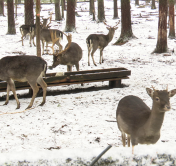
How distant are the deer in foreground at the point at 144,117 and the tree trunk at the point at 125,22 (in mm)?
11119

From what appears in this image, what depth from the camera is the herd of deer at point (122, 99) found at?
3.75 metres

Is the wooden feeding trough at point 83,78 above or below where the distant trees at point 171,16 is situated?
below

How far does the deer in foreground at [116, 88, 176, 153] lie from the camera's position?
370cm

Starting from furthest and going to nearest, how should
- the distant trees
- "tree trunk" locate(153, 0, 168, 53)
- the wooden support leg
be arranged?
the distant trees < "tree trunk" locate(153, 0, 168, 53) < the wooden support leg

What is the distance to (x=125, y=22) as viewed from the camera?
15219mm

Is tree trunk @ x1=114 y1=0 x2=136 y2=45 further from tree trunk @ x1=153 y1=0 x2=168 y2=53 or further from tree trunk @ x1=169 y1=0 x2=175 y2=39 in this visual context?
tree trunk @ x1=153 y1=0 x2=168 y2=53

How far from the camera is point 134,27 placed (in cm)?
2069

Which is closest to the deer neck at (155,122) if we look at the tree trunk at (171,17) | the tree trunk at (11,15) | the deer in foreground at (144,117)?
the deer in foreground at (144,117)

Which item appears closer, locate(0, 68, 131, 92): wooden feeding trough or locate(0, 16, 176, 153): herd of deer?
locate(0, 16, 176, 153): herd of deer

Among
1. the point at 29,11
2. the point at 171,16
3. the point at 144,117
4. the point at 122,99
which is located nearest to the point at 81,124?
the point at 122,99

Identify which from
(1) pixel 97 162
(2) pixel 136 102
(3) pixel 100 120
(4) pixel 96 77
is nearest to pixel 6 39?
(4) pixel 96 77

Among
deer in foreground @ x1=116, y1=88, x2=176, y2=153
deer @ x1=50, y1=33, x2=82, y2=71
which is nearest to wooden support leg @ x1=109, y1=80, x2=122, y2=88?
deer @ x1=50, y1=33, x2=82, y2=71

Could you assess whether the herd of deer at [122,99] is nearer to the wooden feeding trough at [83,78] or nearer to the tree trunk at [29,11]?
the wooden feeding trough at [83,78]

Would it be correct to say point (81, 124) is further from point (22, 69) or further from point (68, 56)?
point (68, 56)
